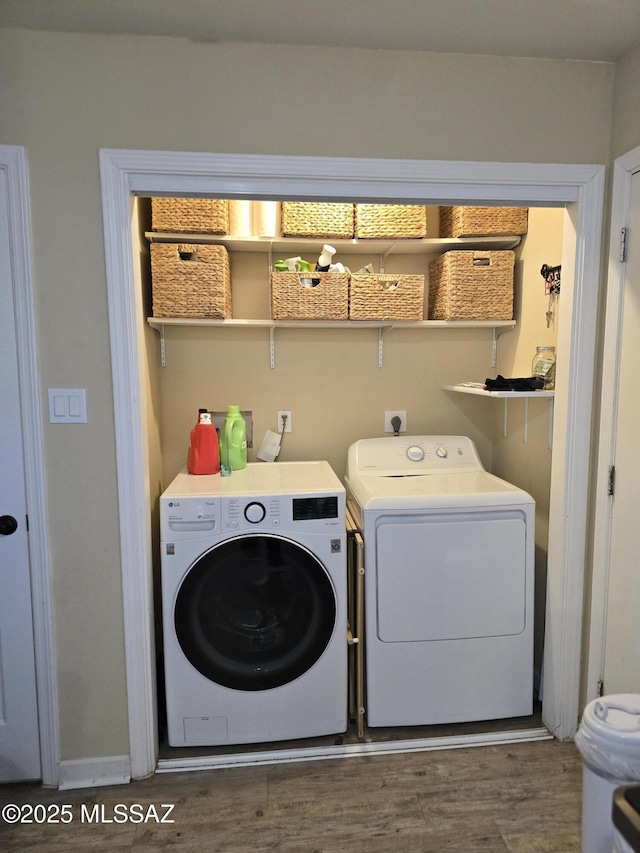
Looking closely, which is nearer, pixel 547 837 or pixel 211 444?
pixel 547 837

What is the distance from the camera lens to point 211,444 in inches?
87.4

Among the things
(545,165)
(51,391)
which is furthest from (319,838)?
(545,165)

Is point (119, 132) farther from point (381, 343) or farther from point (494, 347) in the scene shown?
point (494, 347)

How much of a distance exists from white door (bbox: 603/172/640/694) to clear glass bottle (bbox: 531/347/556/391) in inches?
14.7

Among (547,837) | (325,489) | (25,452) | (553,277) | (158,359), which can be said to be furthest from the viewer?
(158,359)

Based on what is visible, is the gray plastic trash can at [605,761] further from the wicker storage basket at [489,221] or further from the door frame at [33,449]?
the wicker storage basket at [489,221]

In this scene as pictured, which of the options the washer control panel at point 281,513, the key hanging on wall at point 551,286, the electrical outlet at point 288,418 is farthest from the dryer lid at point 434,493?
the key hanging on wall at point 551,286

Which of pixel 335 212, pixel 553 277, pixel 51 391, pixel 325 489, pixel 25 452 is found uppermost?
pixel 335 212

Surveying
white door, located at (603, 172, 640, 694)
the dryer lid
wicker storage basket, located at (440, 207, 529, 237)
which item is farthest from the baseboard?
wicker storage basket, located at (440, 207, 529, 237)

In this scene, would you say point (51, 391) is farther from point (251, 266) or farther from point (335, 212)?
point (335, 212)

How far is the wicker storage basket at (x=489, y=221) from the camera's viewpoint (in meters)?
2.31

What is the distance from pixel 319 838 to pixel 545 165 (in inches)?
88.4

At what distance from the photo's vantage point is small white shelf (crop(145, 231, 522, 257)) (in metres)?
2.23

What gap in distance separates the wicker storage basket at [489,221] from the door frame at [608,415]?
0.60 metres
